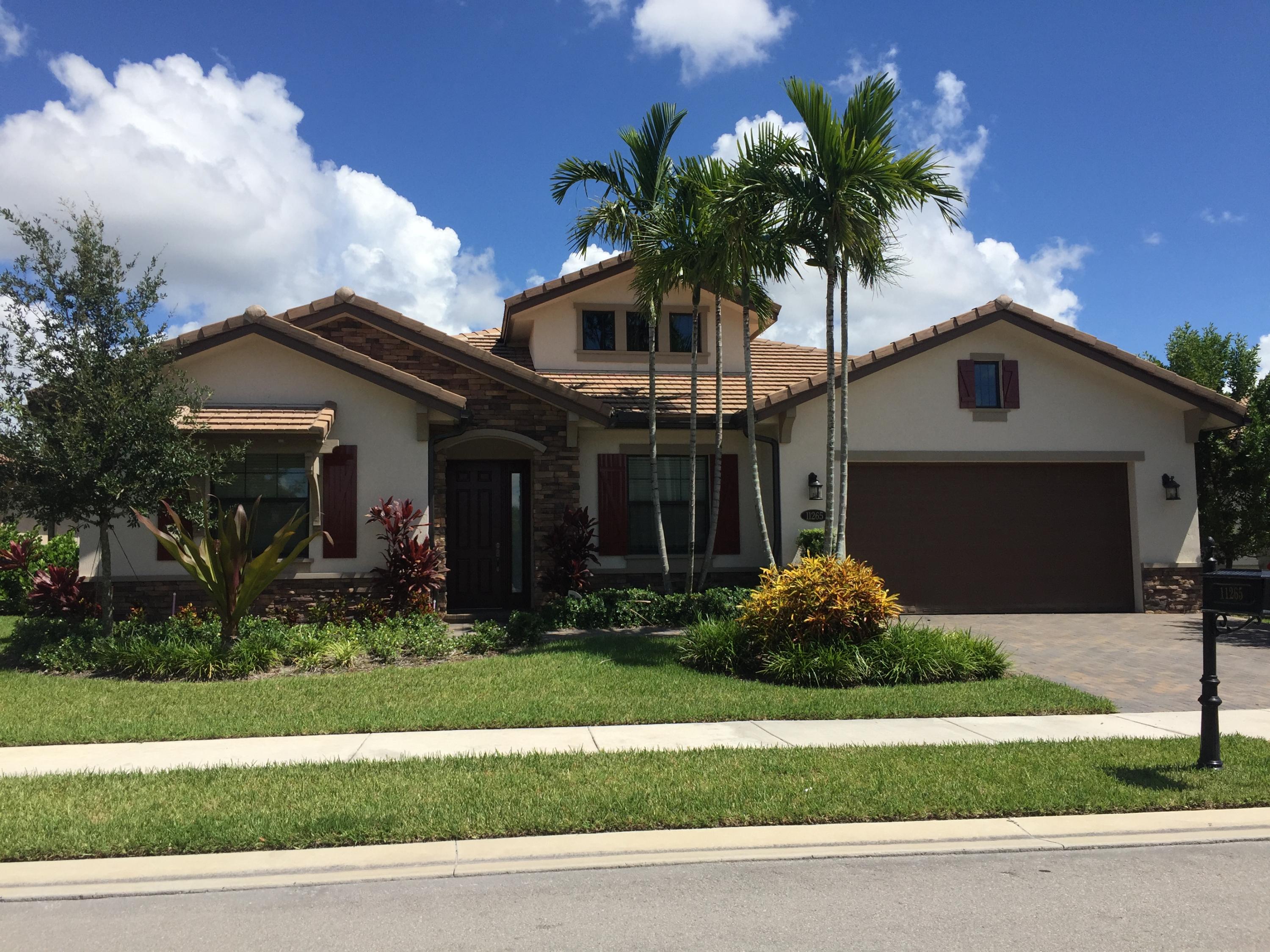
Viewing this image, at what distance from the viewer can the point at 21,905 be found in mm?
4441

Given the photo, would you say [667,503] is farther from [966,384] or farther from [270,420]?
[270,420]

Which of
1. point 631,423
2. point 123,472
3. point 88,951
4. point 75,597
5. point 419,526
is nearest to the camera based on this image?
point 88,951

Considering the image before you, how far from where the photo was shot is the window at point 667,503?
1586 centimetres

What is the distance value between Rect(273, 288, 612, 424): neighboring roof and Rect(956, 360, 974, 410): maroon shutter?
6167mm

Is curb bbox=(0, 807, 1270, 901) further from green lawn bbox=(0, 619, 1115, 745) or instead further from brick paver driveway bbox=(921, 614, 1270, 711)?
brick paver driveway bbox=(921, 614, 1270, 711)

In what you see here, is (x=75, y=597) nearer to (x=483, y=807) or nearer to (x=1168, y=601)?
(x=483, y=807)

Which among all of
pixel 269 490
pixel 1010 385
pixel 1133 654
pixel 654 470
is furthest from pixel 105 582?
pixel 1010 385

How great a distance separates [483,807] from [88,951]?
2.15 m

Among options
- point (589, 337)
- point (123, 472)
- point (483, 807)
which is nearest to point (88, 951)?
point (483, 807)

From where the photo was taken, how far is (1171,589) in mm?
16359

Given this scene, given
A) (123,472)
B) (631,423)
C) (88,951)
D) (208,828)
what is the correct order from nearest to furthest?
Result: (88,951) → (208,828) → (123,472) → (631,423)

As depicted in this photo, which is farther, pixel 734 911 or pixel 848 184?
pixel 848 184

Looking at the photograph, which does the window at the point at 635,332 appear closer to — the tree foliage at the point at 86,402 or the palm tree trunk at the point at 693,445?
the palm tree trunk at the point at 693,445

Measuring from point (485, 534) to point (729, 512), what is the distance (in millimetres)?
4145
